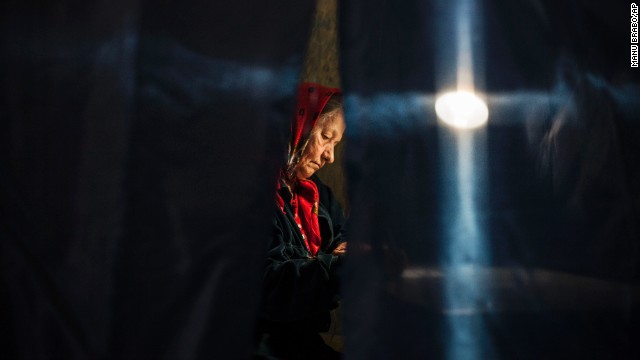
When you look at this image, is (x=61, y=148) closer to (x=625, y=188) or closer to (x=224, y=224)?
(x=224, y=224)

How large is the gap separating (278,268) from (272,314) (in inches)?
4.8

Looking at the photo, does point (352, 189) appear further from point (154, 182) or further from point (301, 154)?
point (301, 154)

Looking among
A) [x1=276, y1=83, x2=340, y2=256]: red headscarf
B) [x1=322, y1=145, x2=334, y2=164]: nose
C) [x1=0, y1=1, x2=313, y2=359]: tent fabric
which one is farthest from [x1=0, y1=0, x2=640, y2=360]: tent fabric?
[x1=322, y1=145, x2=334, y2=164]: nose

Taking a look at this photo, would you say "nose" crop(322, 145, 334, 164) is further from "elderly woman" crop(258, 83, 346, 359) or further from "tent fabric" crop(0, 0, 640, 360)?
"tent fabric" crop(0, 0, 640, 360)

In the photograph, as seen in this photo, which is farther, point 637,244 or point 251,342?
point 637,244

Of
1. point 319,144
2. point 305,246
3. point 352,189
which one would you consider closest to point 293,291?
point 305,246

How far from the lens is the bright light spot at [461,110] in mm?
1132

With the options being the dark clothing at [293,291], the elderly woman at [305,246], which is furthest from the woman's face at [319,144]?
the dark clothing at [293,291]

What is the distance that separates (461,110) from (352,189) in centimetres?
27

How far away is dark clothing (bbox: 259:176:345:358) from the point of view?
1.40 metres

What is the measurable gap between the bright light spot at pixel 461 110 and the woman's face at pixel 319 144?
71cm

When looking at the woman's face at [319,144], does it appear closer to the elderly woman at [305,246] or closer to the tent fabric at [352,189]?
the elderly woman at [305,246]

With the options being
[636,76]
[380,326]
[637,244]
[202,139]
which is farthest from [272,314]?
[636,76]

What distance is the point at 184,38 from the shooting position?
1133 millimetres
